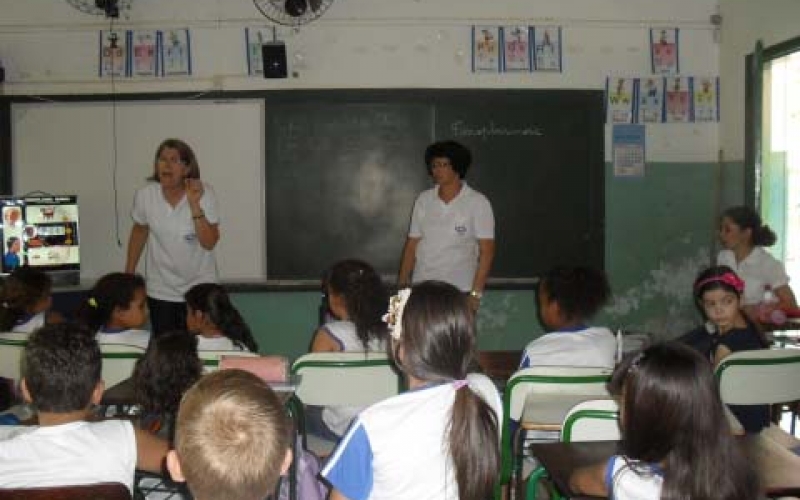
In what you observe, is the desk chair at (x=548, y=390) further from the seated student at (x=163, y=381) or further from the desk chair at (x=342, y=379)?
the seated student at (x=163, y=381)

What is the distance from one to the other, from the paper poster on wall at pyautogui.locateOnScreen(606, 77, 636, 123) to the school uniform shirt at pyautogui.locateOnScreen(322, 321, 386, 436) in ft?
10.2

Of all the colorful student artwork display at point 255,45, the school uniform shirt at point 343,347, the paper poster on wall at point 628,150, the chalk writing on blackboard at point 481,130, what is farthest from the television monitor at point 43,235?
the paper poster on wall at point 628,150

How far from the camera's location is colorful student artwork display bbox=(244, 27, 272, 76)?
535 cm

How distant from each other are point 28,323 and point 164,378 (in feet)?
4.87

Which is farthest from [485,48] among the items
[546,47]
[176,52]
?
[176,52]

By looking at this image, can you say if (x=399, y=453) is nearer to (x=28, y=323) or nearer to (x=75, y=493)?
(x=75, y=493)

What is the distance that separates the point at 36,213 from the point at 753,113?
4.26 metres

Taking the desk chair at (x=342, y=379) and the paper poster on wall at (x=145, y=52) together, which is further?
the paper poster on wall at (x=145, y=52)

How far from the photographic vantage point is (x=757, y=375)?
9.03ft

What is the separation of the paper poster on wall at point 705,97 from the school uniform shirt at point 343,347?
11.4 ft

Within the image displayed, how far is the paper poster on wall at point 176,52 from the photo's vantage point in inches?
211

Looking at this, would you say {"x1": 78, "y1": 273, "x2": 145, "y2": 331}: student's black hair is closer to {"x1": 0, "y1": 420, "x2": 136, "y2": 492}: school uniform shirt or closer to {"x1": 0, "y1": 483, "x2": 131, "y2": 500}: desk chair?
{"x1": 0, "y1": 420, "x2": 136, "y2": 492}: school uniform shirt

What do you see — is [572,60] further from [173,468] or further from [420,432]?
[173,468]

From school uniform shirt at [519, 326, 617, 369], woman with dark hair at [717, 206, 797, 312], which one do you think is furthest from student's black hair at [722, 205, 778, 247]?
school uniform shirt at [519, 326, 617, 369]
